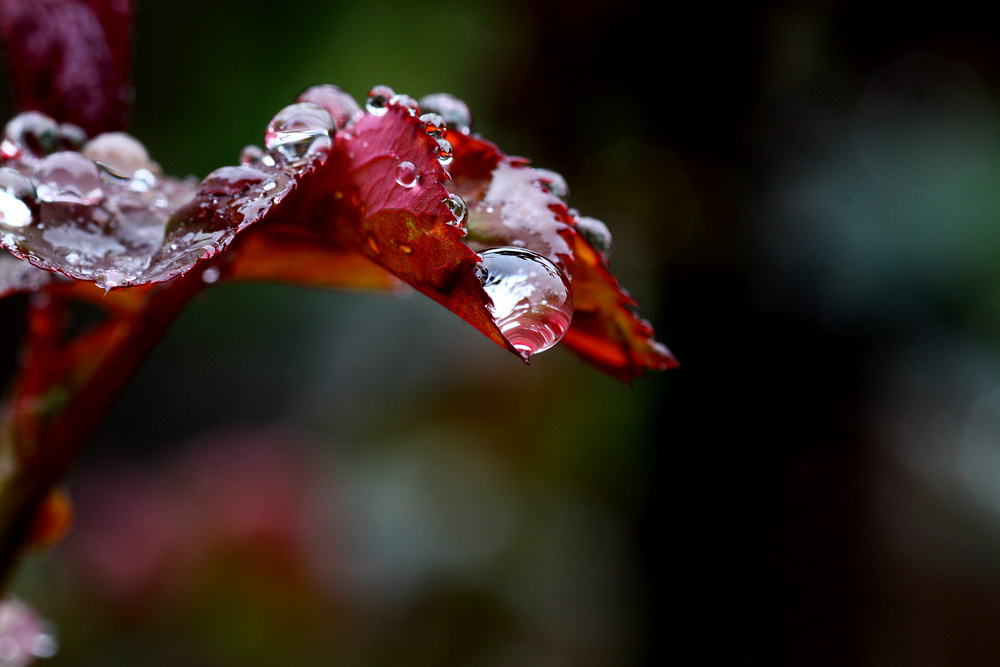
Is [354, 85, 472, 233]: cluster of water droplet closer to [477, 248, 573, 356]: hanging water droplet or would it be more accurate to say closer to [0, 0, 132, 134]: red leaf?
[477, 248, 573, 356]: hanging water droplet

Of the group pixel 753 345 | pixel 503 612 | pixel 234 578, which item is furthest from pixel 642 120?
pixel 234 578

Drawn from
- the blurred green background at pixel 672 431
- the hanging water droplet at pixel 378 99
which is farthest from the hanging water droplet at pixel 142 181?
the blurred green background at pixel 672 431

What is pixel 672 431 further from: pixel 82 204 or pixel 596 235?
pixel 82 204

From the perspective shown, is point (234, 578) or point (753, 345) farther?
point (234, 578)

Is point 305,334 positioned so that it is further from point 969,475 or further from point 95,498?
point 969,475

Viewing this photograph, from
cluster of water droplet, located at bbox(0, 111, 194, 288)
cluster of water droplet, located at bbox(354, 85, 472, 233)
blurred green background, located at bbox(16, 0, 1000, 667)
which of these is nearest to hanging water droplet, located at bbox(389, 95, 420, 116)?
cluster of water droplet, located at bbox(354, 85, 472, 233)

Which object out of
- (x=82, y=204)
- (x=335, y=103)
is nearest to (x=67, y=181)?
(x=82, y=204)

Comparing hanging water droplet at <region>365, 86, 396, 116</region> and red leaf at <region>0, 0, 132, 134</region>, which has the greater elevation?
hanging water droplet at <region>365, 86, 396, 116</region>
